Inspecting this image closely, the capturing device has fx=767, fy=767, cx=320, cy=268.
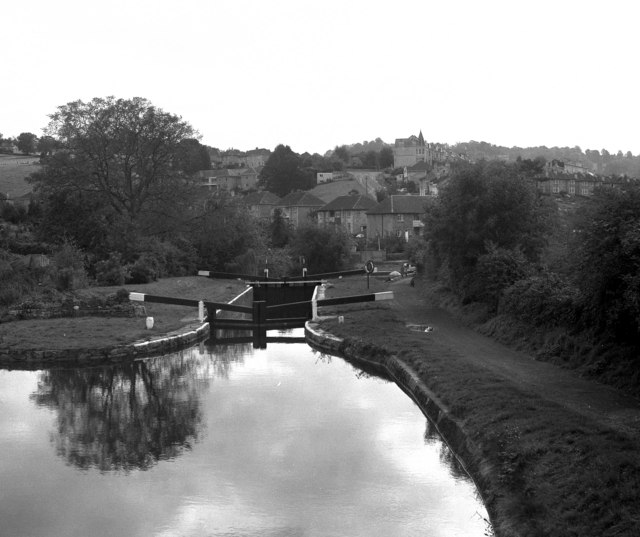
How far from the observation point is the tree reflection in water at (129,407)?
49.0 ft

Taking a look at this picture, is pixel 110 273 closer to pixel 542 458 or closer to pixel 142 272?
pixel 142 272

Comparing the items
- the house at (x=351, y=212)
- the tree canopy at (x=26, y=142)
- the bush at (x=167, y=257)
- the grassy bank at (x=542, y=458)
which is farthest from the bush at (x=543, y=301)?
the tree canopy at (x=26, y=142)

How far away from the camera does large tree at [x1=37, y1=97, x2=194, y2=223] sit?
48.9 metres

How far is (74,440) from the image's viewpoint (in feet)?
51.8

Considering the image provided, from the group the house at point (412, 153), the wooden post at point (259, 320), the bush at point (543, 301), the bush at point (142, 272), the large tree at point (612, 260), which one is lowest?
the wooden post at point (259, 320)

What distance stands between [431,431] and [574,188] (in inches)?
3443

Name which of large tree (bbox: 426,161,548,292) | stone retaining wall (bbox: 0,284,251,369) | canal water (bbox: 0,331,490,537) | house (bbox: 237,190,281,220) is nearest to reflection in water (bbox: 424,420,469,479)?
canal water (bbox: 0,331,490,537)

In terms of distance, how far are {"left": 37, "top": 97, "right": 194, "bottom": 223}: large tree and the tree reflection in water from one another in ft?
87.5

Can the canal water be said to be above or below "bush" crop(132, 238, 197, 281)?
below

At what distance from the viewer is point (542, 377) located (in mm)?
17016

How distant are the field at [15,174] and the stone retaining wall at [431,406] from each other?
65109mm

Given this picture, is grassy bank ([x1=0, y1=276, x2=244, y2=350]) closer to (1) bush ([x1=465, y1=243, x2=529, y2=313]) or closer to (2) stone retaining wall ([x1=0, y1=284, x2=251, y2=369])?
(2) stone retaining wall ([x1=0, y1=284, x2=251, y2=369])

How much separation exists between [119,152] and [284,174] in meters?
69.8

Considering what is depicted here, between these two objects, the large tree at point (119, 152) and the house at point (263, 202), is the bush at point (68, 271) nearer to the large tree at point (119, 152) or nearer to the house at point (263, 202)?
the large tree at point (119, 152)
